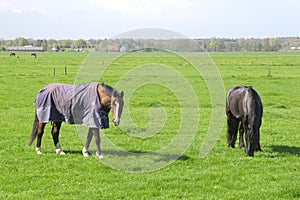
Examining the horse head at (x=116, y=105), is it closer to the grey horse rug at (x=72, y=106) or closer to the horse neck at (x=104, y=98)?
the horse neck at (x=104, y=98)

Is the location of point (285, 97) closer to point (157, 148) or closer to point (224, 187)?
point (157, 148)

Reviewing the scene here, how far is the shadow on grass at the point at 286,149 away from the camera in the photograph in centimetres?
1265

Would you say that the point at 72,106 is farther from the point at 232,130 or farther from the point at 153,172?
the point at 232,130

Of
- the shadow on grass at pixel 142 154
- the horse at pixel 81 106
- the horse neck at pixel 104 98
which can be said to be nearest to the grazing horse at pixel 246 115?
the shadow on grass at pixel 142 154

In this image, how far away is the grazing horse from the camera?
11883 millimetres

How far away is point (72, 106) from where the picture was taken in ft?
36.9

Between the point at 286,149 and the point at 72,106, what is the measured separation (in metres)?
6.22

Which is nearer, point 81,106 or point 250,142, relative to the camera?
point 81,106

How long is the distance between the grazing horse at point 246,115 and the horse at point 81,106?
350cm

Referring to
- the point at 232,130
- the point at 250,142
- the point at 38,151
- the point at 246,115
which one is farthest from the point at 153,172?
the point at 232,130

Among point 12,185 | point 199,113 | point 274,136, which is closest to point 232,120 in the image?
point 274,136

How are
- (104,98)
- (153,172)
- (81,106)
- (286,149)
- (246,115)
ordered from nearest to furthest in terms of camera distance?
1. (153,172)
2. (104,98)
3. (81,106)
4. (246,115)
5. (286,149)

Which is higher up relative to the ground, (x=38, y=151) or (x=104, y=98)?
(x=104, y=98)

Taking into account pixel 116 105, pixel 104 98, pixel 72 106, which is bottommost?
pixel 72 106
